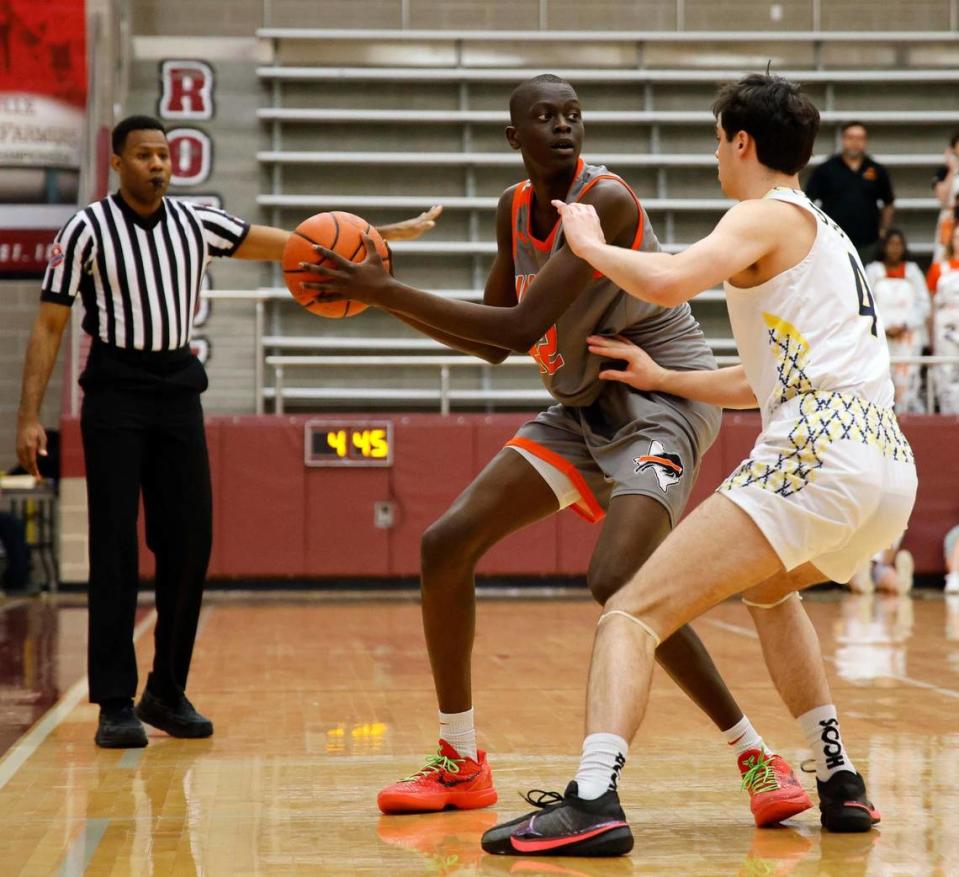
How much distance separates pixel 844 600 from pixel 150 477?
710 cm

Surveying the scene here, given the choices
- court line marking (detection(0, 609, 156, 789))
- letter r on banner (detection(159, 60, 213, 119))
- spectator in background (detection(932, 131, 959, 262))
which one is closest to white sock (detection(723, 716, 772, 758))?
court line marking (detection(0, 609, 156, 789))

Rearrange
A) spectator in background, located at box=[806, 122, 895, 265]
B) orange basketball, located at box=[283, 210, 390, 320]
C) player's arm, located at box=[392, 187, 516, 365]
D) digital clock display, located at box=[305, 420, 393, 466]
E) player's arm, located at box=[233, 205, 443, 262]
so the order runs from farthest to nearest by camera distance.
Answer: spectator in background, located at box=[806, 122, 895, 265]
digital clock display, located at box=[305, 420, 393, 466]
player's arm, located at box=[233, 205, 443, 262]
player's arm, located at box=[392, 187, 516, 365]
orange basketball, located at box=[283, 210, 390, 320]

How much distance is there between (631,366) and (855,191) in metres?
9.50

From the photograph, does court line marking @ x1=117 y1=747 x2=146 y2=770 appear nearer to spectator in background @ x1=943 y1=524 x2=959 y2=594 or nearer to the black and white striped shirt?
the black and white striped shirt

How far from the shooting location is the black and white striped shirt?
5.23 meters

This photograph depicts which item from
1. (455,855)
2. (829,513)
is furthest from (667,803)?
(829,513)

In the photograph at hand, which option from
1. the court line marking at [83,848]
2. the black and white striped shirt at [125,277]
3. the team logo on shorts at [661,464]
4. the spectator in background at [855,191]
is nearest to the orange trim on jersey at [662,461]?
the team logo on shorts at [661,464]

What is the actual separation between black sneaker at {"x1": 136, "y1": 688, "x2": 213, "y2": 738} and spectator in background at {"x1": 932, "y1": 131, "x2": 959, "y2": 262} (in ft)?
30.0

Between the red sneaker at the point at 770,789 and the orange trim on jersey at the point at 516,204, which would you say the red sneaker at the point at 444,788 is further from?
the orange trim on jersey at the point at 516,204

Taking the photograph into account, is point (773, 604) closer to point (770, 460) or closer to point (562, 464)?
point (770, 460)

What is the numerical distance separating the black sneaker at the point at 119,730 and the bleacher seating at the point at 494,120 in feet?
29.4

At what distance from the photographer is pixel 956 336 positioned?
12.2 meters

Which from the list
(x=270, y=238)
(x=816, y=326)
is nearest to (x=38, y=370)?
(x=270, y=238)

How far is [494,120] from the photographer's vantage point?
1440cm
